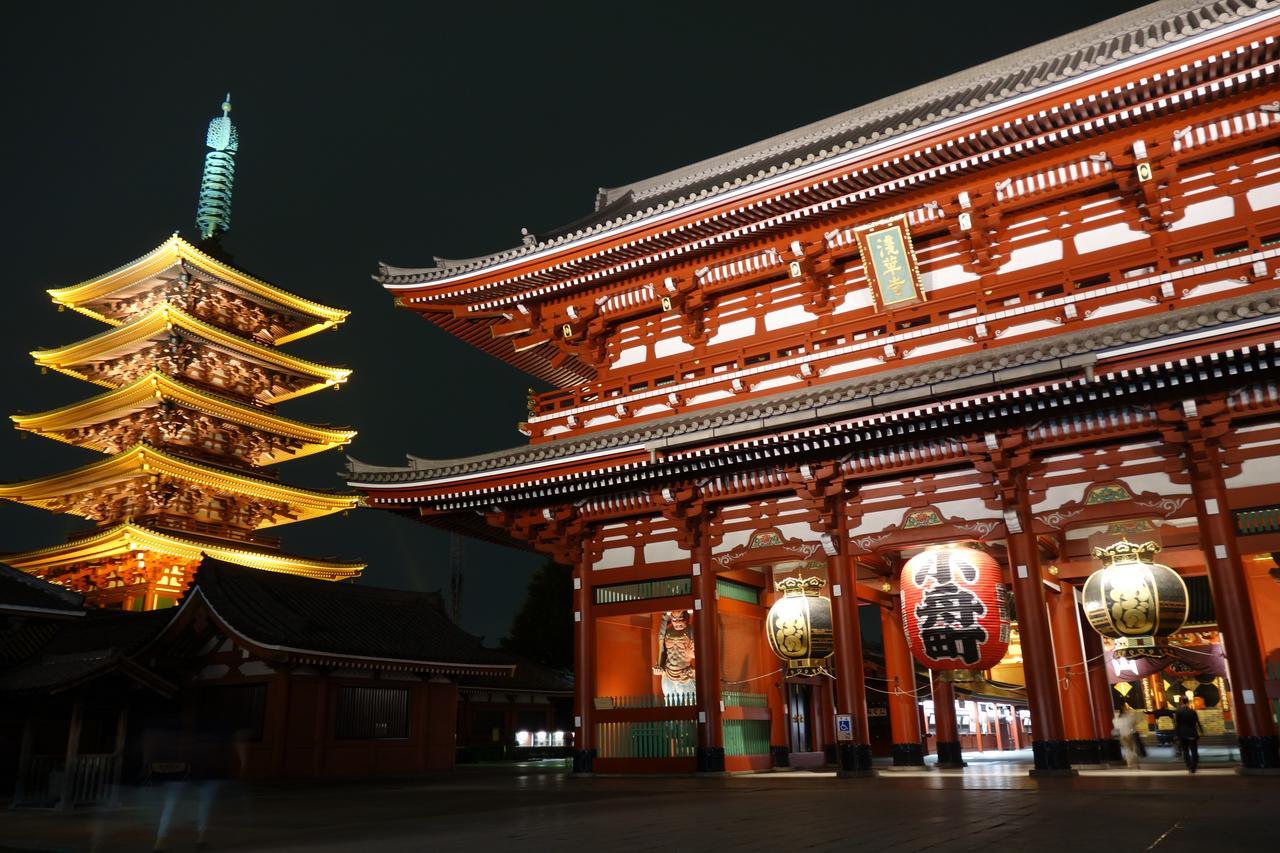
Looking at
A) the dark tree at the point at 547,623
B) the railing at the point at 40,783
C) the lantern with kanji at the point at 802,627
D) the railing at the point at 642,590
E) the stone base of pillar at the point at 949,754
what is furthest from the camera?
the dark tree at the point at 547,623

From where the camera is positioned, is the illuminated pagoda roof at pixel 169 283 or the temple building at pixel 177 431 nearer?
the temple building at pixel 177 431

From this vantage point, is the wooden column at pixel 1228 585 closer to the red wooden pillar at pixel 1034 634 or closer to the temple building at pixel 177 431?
the red wooden pillar at pixel 1034 634

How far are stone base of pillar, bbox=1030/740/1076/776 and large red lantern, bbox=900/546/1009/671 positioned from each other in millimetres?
1461

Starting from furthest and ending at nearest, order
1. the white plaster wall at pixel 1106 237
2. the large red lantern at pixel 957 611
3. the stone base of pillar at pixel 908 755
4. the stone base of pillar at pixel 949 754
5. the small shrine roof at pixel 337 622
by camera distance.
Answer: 1. the small shrine roof at pixel 337 622
2. the stone base of pillar at pixel 908 755
3. the stone base of pillar at pixel 949 754
4. the white plaster wall at pixel 1106 237
5. the large red lantern at pixel 957 611

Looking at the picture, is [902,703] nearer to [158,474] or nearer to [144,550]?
[144,550]

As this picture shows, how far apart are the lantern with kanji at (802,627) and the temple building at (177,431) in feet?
85.0

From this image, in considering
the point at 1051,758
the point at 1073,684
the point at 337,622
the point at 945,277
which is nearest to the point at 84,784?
the point at 337,622

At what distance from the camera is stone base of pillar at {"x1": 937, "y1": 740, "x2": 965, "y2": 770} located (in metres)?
17.4

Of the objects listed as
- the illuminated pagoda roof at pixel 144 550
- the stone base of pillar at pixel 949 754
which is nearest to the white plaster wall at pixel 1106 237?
the stone base of pillar at pixel 949 754

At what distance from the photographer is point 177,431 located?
37219 mm

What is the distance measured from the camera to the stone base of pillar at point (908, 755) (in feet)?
59.1

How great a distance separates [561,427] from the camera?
20.2 meters

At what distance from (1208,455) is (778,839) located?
10.3 metres

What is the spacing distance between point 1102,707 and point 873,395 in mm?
10447
